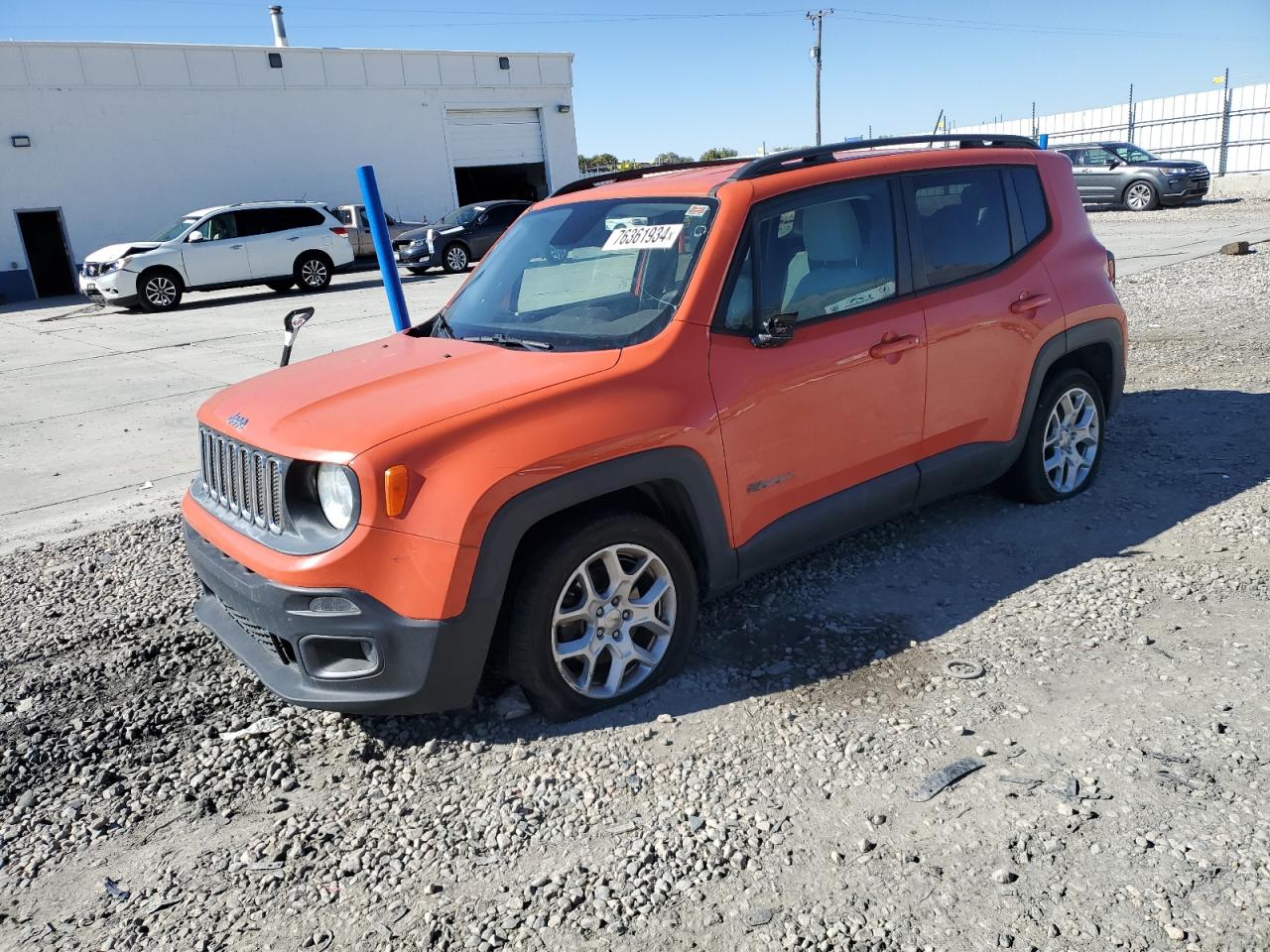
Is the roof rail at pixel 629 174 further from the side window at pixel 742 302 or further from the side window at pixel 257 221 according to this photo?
the side window at pixel 257 221

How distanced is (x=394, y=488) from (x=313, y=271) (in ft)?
61.2

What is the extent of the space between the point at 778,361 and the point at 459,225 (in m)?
20.2

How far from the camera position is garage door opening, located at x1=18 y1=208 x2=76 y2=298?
2452cm

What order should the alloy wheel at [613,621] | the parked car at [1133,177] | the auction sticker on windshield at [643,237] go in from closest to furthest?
the alloy wheel at [613,621] < the auction sticker on windshield at [643,237] < the parked car at [1133,177]

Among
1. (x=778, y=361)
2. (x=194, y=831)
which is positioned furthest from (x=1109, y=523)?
(x=194, y=831)

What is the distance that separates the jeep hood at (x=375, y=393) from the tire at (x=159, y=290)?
52.5 ft

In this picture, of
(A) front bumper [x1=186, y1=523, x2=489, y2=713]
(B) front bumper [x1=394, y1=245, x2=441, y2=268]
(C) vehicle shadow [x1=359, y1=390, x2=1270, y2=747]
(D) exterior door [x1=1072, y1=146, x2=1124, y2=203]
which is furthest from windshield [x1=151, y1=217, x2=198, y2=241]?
(D) exterior door [x1=1072, y1=146, x2=1124, y2=203]

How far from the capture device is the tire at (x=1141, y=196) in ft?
78.4

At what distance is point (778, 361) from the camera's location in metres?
3.64

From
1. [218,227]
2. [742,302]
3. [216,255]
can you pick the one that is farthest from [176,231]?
[742,302]

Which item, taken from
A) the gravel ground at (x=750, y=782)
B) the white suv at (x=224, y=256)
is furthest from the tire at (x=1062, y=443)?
the white suv at (x=224, y=256)

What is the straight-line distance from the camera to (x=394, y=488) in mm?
2891

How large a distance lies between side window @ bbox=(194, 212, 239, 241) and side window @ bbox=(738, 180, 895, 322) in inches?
684

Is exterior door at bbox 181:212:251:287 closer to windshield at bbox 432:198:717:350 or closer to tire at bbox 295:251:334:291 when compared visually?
tire at bbox 295:251:334:291
